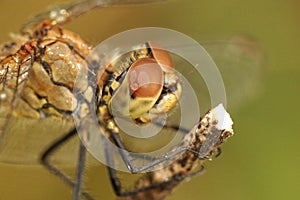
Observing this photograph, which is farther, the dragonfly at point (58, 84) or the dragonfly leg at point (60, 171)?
the dragonfly leg at point (60, 171)

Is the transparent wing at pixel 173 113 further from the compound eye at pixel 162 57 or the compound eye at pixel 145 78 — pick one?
the compound eye at pixel 145 78

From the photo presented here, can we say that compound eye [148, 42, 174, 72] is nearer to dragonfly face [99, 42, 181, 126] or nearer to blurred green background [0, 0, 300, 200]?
dragonfly face [99, 42, 181, 126]

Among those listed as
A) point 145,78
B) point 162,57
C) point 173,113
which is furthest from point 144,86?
point 173,113

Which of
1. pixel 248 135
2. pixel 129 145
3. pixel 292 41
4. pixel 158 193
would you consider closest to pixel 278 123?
pixel 248 135

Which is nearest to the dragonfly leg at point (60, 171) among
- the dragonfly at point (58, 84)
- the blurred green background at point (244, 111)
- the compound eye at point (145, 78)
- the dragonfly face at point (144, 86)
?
the dragonfly at point (58, 84)

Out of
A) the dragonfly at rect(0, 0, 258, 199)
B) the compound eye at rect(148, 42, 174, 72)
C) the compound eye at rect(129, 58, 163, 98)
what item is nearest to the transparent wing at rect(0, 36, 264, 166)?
the dragonfly at rect(0, 0, 258, 199)

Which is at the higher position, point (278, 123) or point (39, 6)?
point (39, 6)

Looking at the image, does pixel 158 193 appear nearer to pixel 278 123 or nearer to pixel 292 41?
pixel 278 123
